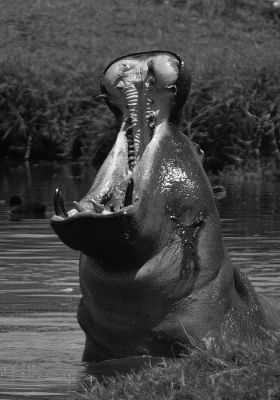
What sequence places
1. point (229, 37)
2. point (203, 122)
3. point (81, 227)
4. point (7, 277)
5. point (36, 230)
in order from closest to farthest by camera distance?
1. point (81, 227)
2. point (7, 277)
3. point (36, 230)
4. point (203, 122)
5. point (229, 37)

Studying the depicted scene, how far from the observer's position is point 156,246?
737 cm

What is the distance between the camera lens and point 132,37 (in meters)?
32.4

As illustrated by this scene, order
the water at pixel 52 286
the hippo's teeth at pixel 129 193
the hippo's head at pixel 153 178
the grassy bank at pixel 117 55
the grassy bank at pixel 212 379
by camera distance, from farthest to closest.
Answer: the grassy bank at pixel 117 55 → the water at pixel 52 286 → the hippo's head at pixel 153 178 → the hippo's teeth at pixel 129 193 → the grassy bank at pixel 212 379

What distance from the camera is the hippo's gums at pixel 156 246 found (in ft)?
24.0

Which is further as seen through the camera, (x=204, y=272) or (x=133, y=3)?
(x=133, y=3)

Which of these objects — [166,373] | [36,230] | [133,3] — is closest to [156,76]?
[166,373]

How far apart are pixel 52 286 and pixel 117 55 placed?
2014 cm

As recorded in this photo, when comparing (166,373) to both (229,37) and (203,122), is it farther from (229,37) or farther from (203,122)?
(229,37)

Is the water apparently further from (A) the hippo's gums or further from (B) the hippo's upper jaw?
(B) the hippo's upper jaw

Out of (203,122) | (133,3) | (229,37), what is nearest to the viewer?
(203,122)

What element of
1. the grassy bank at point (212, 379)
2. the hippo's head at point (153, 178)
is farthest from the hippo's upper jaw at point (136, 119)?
the grassy bank at point (212, 379)

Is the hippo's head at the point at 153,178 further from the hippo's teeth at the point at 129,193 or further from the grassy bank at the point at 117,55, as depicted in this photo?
the grassy bank at the point at 117,55

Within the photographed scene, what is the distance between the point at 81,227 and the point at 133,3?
2777 centimetres

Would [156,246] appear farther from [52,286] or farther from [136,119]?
[52,286]
